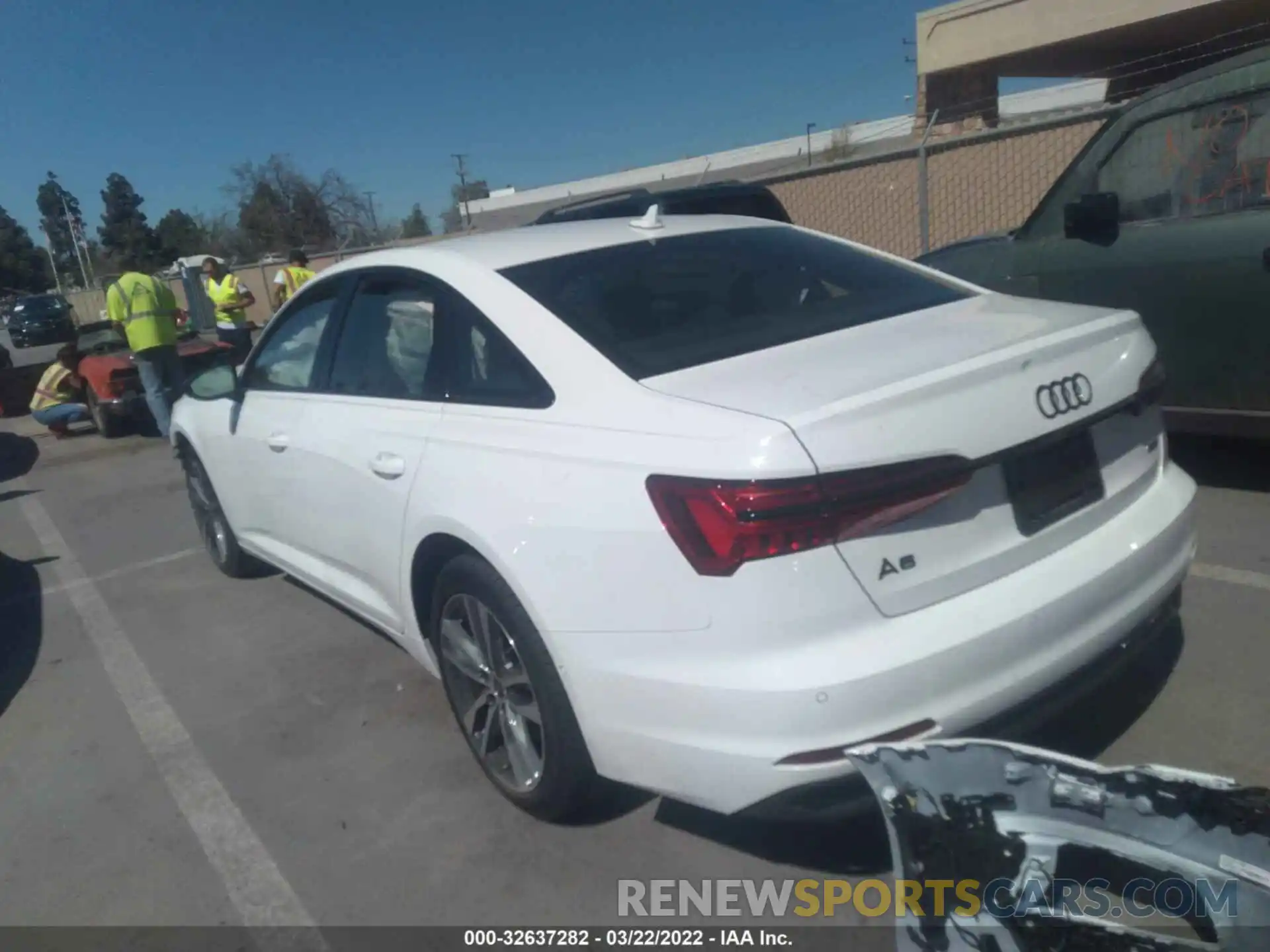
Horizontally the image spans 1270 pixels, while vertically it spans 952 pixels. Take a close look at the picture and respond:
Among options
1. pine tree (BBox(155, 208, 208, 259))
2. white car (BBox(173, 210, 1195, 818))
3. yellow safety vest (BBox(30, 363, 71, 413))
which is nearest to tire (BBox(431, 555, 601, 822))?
white car (BBox(173, 210, 1195, 818))

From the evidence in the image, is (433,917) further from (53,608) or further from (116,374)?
(116,374)

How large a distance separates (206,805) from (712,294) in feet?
7.65

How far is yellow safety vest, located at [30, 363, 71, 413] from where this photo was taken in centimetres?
1235

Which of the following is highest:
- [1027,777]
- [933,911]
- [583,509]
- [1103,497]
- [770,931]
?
[583,509]

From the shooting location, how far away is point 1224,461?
5523 mm

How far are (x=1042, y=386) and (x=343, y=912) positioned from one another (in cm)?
225

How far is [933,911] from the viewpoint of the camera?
1.83m

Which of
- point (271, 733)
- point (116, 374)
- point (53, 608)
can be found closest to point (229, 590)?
point (53, 608)

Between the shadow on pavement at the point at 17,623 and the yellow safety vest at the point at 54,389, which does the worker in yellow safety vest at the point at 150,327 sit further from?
the shadow on pavement at the point at 17,623

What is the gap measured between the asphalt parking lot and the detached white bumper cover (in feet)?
1.73

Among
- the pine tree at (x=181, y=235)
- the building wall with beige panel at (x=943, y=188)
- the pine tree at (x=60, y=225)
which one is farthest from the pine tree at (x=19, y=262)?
the building wall with beige panel at (x=943, y=188)

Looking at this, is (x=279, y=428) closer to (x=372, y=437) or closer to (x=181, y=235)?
(x=372, y=437)

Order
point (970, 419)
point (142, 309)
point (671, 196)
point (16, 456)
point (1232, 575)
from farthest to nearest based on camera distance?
point (16, 456), point (142, 309), point (671, 196), point (1232, 575), point (970, 419)

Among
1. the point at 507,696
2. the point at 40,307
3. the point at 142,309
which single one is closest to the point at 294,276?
the point at 142,309
